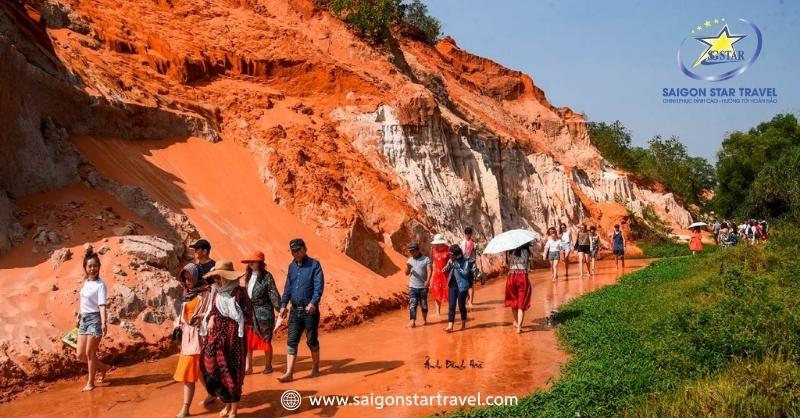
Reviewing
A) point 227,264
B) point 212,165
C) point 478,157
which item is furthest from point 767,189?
point 227,264

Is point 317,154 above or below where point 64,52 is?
below

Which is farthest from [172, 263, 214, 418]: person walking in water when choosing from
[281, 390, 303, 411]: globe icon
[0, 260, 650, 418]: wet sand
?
[281, 390, 303, 411]: globe icon

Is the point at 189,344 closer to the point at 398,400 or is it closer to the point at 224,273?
the point at 224,273

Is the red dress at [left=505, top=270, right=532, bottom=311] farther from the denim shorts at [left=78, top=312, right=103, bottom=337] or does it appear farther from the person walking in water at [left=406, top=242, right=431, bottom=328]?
the denim shorts at [left=78, top=312, right=103, bottom=337]

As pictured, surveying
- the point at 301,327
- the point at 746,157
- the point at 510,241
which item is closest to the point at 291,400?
the point at 301,327

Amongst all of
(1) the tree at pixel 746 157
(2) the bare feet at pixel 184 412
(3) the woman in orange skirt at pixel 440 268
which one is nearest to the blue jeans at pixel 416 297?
(3) the woman in orange skirt at pixel 440 268

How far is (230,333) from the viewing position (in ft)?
19.1

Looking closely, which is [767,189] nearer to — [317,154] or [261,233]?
[317,154]

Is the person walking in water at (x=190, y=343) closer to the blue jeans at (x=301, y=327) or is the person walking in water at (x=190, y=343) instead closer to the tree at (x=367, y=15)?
the blue jeans at (x=301, y=327)

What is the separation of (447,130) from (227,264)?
17329mm

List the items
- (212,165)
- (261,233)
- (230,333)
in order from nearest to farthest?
(230,333) → (261,233) → (212,165)

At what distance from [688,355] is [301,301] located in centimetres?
433

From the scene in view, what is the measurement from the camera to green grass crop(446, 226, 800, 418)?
5203mm

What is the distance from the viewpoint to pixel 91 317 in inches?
280
